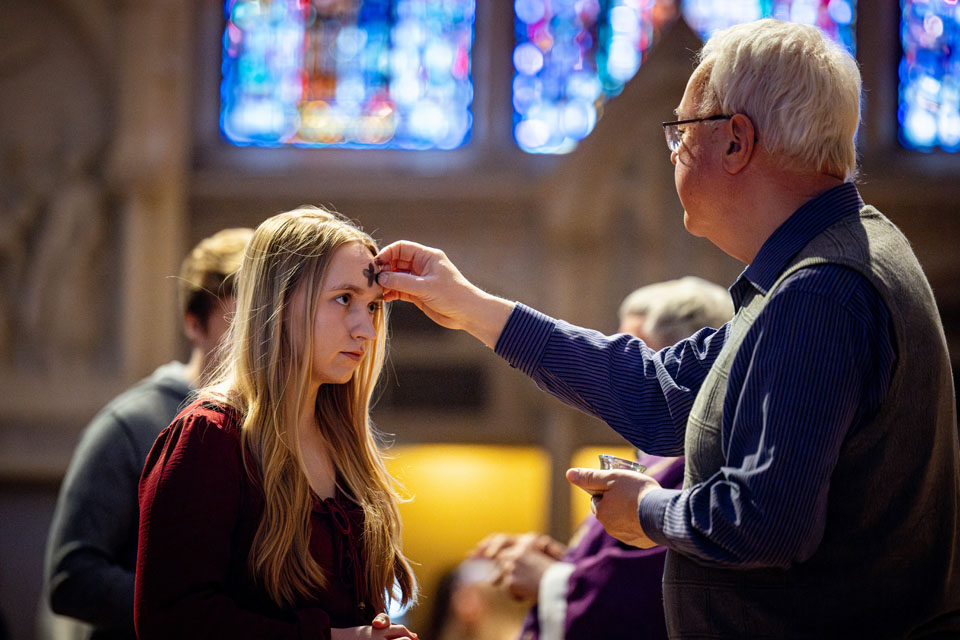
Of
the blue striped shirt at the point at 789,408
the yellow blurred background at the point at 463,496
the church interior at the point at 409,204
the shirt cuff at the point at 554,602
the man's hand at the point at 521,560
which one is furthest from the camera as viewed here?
the yellow blurred background at the point at 463,496

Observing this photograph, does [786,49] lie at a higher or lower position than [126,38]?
lower

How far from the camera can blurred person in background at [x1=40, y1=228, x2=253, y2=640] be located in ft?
6.72

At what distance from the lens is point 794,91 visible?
1.38 m

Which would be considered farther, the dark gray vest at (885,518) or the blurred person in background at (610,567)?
the blurred person in background at (610,567)

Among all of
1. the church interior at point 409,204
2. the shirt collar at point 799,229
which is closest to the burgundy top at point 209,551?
the shirt collar at point 799,229

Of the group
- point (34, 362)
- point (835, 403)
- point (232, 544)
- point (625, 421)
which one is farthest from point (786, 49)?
point (34, 362)

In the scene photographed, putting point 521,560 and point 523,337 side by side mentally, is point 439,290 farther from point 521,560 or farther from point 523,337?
point 521,560

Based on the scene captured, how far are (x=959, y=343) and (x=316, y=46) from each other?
452 cm

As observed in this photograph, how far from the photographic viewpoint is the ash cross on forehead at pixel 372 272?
1.72 meters

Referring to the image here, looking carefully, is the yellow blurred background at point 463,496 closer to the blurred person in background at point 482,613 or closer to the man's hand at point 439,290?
the blurred person in background at point 482,613

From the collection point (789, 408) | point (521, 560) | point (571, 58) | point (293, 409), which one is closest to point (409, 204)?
point (571, 58)

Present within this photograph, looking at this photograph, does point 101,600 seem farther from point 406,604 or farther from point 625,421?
point 625,421

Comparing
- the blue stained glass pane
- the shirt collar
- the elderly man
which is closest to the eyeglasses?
the elderly man

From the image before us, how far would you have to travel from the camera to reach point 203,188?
6191 mm
